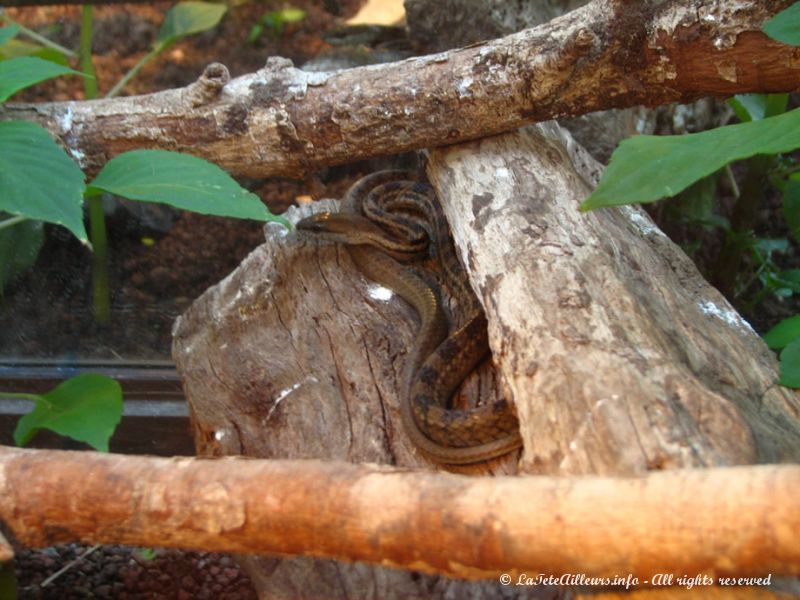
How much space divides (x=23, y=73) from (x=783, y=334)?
233cm

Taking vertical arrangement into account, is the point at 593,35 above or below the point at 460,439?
above

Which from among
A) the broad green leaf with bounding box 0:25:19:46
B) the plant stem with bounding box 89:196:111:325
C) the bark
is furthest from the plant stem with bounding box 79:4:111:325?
the broad green leaf with bounding box 0:25:19:46

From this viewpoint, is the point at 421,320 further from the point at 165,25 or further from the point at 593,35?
the point at 165,25

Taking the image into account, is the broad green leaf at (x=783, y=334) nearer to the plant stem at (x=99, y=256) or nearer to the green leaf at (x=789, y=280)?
the green leaf at (x=789, y=280)

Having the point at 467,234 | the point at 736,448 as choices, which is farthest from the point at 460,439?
the point at 736,448

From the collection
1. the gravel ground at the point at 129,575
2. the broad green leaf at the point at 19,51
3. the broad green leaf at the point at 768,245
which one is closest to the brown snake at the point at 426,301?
the gravel ground at the point at 129,575

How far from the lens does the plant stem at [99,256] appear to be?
11.5ft

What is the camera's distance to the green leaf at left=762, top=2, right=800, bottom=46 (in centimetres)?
189

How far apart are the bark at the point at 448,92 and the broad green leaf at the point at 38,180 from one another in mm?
865

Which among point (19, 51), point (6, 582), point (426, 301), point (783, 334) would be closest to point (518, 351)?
point (426, 301)

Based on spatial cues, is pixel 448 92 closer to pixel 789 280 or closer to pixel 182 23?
pixel 789 280

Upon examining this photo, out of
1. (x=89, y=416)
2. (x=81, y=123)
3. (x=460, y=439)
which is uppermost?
(x=81, y=123)

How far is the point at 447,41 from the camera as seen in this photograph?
4.15 meters

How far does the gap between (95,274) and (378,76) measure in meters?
1.59
